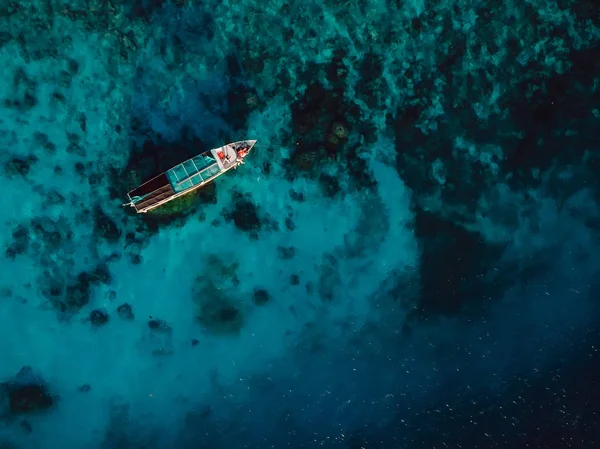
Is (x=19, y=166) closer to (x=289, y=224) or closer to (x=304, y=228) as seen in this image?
(x=289, y=224)

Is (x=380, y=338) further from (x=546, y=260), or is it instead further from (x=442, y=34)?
(x=442, y=34)

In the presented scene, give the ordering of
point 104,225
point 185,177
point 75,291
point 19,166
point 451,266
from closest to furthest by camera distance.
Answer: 1. point 185,177
2. point 19,166
3. point 104,225
4. point 75,291
5. point 451,266

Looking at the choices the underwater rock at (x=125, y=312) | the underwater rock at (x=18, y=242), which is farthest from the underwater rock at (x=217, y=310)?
the underwater rock at (x=18, y=242)

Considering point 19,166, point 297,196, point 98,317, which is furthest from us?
point 297,196

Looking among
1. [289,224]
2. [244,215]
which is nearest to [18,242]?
[244,215]

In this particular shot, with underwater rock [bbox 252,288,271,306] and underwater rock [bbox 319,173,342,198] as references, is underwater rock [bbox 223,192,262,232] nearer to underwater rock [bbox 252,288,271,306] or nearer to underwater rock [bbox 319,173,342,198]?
underwater rock [bbox 252,288,271,306]

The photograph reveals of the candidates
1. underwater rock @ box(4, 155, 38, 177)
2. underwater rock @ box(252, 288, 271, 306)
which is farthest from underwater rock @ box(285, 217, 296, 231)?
underwater rock @ box(4, 155, 38, 177)
